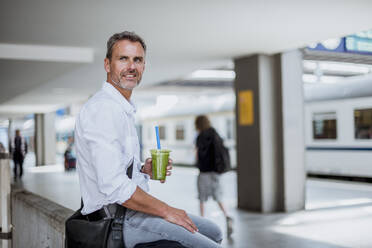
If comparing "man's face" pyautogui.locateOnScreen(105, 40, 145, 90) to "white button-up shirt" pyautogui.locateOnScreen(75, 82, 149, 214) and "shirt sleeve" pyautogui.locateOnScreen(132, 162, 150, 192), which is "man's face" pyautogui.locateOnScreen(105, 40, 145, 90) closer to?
"white button-up shirt" pyautogui.locateOnScreen(75, 82, 149, 214)

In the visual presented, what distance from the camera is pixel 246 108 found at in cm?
865

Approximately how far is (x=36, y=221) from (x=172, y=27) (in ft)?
12.0

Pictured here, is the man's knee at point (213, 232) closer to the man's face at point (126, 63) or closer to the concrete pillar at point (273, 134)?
the man's face at point (126, 63)

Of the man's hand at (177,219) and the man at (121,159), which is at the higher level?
the man at (121,159)

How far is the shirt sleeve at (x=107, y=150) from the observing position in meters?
1.76

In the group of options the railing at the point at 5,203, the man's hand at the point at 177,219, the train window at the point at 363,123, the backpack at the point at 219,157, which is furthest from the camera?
the train window at the point at 363,123

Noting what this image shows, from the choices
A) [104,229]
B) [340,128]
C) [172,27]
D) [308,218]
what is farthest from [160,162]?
[340,128]

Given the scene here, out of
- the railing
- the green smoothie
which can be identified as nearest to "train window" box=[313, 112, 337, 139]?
the railing

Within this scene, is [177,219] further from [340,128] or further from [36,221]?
[340,128]

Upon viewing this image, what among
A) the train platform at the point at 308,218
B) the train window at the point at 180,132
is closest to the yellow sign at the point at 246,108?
the train platform at the point at 308,218

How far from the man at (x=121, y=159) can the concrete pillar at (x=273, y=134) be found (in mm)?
6494

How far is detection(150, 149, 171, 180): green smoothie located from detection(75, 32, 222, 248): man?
78 millimetres

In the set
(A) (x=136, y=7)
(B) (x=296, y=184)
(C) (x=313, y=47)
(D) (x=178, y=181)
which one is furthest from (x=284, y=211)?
(D) (x=178, y=181)

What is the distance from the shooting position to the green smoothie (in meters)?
2.04
